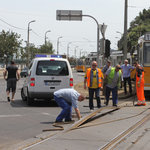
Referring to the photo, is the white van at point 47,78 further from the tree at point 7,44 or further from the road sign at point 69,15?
the tree at point 7,44

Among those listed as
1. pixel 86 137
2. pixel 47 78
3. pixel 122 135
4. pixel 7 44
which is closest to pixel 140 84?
pixel 47 78

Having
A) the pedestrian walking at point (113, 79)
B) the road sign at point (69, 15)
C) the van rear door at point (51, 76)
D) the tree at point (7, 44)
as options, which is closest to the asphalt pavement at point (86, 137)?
the pedestrian walking at point (113, 79)

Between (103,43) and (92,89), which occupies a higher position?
(103,43)

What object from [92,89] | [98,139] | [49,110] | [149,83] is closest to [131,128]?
[98,139]

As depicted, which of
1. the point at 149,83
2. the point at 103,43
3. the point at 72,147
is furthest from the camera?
the point at 103,43

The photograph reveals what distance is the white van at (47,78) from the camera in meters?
12.9

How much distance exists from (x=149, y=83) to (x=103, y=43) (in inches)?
128

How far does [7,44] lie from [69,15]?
32358 millimetres

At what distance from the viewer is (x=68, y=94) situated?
8750 millimetres

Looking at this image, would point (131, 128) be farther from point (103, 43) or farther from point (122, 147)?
point (103, 43)

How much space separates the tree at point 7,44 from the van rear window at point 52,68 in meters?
39.6

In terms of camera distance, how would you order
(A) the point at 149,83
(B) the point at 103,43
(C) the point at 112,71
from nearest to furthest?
(C) the point at 112,71 < (A) the point at 149,83 < (B) the point at 103,43

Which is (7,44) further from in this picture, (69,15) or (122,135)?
(122,135)

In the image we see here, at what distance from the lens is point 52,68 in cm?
1306
